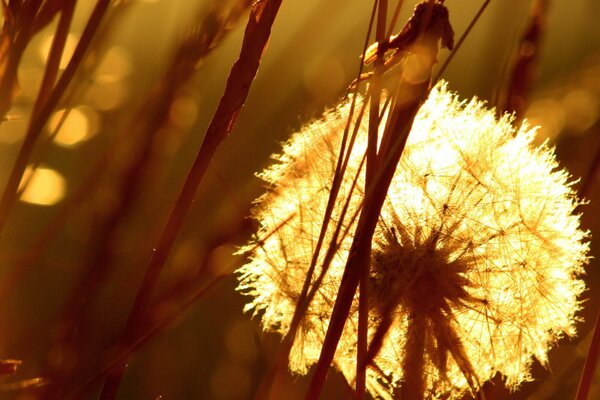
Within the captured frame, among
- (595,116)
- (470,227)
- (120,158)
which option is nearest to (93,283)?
(120,158)

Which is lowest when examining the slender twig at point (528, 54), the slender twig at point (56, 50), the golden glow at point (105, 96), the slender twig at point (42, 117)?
the slender twig at point (42, 117)

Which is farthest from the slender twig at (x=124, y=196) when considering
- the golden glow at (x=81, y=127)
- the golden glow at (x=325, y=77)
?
the golden glow at (x=81, y=127)

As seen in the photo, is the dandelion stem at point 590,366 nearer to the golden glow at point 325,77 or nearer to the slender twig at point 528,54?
the slender twig at point 528,54

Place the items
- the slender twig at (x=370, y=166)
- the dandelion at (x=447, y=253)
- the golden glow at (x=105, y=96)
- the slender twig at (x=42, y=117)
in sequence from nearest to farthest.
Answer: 1. the slender twig at (x=42, y=117)
2. the slender twig at (x=370, y=166)
3. the dandelion at (x=447, y=253)
4. the golden glow at (x=105, y=96)

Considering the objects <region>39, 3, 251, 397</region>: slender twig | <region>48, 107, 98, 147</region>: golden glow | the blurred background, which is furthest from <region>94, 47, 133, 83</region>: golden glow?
<region>39, 3, 251, 397</region>: slender twig

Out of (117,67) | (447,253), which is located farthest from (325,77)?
(117,67)

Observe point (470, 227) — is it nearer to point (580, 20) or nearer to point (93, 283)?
point (580, 20)

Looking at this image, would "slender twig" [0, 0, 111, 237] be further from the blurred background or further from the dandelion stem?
the dandelion stem
